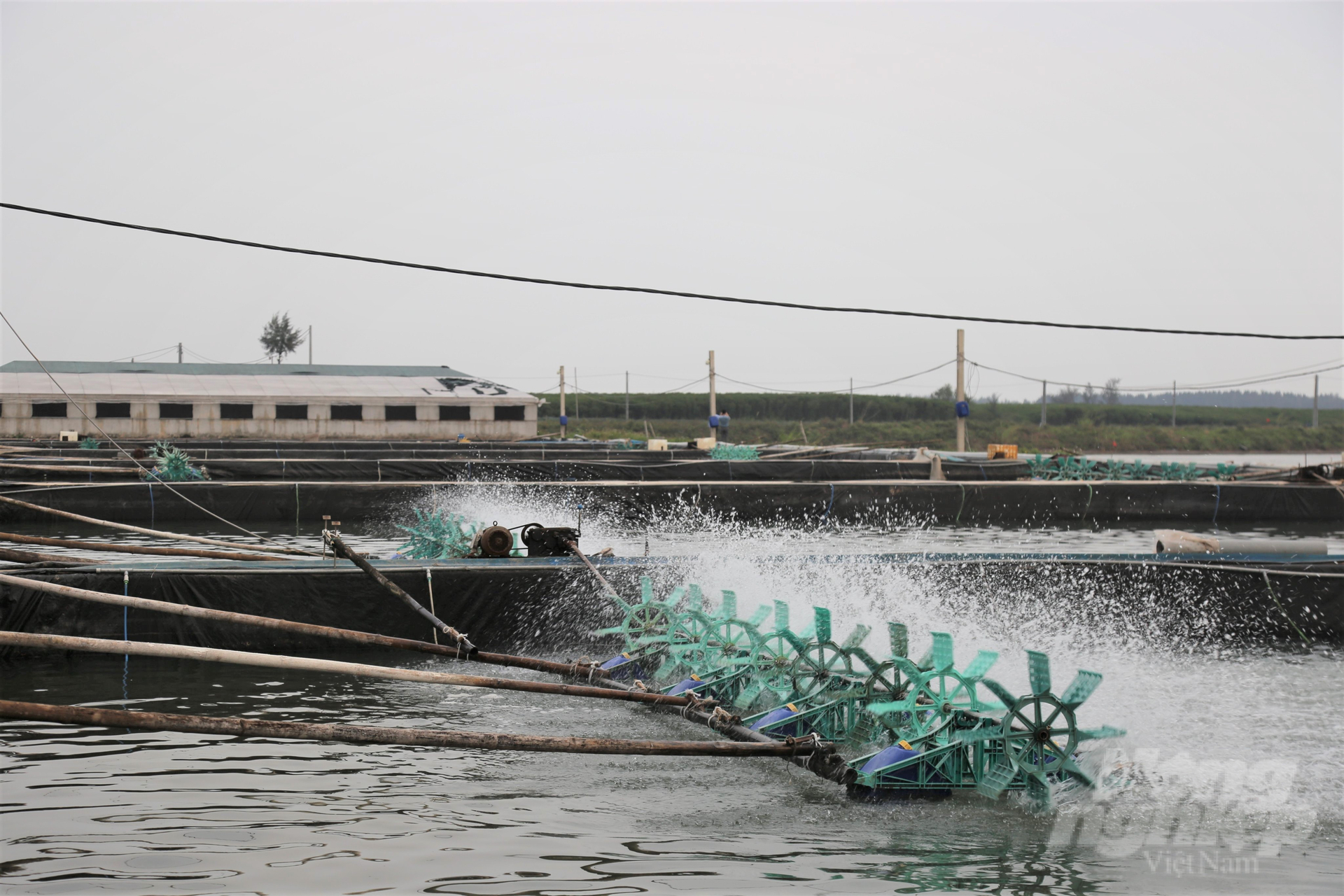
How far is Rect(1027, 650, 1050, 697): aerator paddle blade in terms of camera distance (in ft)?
24.9

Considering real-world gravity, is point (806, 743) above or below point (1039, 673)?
below

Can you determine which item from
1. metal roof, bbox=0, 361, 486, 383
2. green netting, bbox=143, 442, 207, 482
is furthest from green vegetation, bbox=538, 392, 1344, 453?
green netting, bbox=143, 442, 207, 482

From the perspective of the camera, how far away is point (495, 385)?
5550 centimetres

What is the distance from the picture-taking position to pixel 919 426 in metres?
74.4

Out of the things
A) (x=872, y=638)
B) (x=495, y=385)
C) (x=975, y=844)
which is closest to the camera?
(x=975, y=844)

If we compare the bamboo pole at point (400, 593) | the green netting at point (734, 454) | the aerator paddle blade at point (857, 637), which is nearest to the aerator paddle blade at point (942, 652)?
the aerator paddle blade at point (857, 637)

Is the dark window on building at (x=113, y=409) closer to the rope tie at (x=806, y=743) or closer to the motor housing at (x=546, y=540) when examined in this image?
the motor housing at (x=546, y=540)

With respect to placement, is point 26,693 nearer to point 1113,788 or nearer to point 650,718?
point 650,718

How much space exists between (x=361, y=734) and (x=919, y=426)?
7127 cm

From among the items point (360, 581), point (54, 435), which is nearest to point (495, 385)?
point (54, 435)

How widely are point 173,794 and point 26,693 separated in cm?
390

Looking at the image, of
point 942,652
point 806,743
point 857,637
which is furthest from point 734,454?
point 806,743

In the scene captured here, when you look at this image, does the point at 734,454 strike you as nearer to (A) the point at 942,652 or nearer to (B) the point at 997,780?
(A) the point at 942,652

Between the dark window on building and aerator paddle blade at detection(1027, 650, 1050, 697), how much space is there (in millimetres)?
47369
